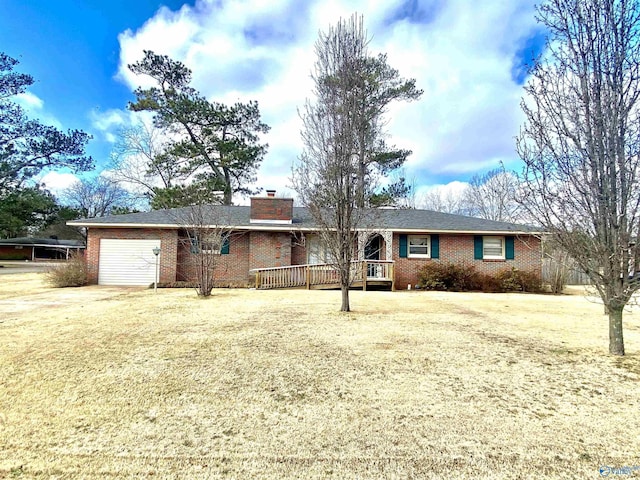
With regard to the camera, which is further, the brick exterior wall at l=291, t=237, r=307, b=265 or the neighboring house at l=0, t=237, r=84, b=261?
the neighboring house at l=0, t=237, r=84, b=261

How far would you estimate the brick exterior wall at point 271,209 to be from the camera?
15.4 m

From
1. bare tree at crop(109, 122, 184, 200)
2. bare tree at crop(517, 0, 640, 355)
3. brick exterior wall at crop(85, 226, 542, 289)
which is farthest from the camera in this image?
bare tree at crop(109, 122, 184, 200)

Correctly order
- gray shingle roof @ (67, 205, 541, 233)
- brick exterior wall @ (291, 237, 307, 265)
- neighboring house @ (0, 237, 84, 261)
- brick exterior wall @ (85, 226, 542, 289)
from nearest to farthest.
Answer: gray shingle roof @ (67, 205, 541, 233)
brick exterior wall @ (85, 226, 542, 289)
brick exterior wall @ (291, 237, 307, 265)
neighboring house @ (0, 237, 84, 261)

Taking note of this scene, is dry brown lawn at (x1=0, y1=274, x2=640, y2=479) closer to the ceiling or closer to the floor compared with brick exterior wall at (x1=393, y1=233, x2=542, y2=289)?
closer to the floor

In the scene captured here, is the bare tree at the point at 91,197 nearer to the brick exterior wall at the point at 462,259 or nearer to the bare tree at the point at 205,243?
the bare tree at the point at 205,243

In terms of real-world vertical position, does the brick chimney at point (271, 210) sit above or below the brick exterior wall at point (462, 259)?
above

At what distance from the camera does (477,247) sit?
14.8 metres

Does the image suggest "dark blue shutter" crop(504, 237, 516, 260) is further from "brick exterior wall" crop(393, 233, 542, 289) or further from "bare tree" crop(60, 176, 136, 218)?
"bare tree" crop(60, 176, 136, 218)

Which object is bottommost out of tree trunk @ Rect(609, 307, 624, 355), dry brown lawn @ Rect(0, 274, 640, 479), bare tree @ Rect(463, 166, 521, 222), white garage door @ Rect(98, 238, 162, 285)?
dry brown lawn @ Rect(0, 274, 640, 479)

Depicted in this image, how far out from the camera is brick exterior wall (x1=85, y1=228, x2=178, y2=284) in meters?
14.5

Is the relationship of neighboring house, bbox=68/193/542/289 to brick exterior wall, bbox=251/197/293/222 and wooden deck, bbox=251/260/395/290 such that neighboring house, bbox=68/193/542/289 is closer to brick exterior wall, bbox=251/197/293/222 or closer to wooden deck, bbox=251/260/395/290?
brick exterior wall, bbox=251/197/293/222

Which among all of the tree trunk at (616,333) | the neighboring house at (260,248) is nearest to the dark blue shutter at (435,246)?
the neighboring house at (260,248)

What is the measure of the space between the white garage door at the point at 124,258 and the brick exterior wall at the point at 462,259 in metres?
10.4

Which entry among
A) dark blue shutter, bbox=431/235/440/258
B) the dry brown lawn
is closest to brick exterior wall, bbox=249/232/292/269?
dark blue shutter, bbox=431/235/440/258
